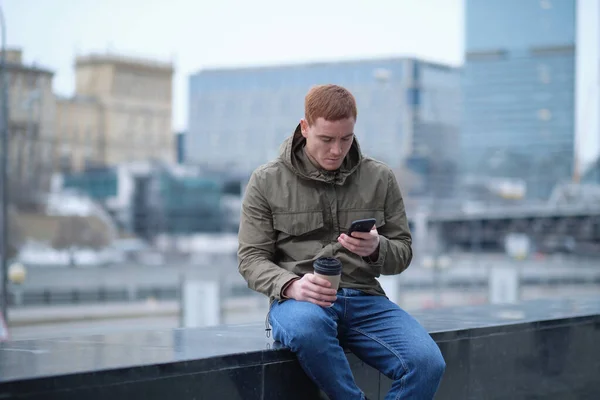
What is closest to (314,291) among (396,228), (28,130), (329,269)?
(329,269)

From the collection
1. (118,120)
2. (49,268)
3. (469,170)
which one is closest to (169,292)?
(49,268)

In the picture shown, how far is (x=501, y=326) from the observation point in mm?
4332

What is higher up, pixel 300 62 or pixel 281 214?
pixel 300 62

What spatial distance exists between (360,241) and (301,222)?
0.94 ft

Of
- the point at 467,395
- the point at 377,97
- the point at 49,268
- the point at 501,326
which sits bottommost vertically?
the point at 49,268

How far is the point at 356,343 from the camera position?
3.28 meters

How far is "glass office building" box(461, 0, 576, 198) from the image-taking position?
126m

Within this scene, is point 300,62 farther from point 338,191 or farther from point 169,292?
point 338,191

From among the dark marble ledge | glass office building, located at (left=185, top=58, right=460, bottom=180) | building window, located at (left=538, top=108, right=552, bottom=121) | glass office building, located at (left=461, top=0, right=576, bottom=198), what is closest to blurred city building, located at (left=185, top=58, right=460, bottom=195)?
glass office building, located at (left=185, top=58, right=460, bottom=180)

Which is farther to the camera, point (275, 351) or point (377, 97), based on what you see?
point (377, 97)

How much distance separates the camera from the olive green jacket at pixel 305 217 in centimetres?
321

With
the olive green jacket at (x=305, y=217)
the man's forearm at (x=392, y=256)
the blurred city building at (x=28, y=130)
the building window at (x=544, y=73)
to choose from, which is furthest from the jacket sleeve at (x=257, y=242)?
the building window at (x=544, y=73)

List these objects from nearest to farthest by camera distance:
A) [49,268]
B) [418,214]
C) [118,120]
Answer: [49,268], [418,214], [118,120]

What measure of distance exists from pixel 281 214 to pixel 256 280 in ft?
0.87
